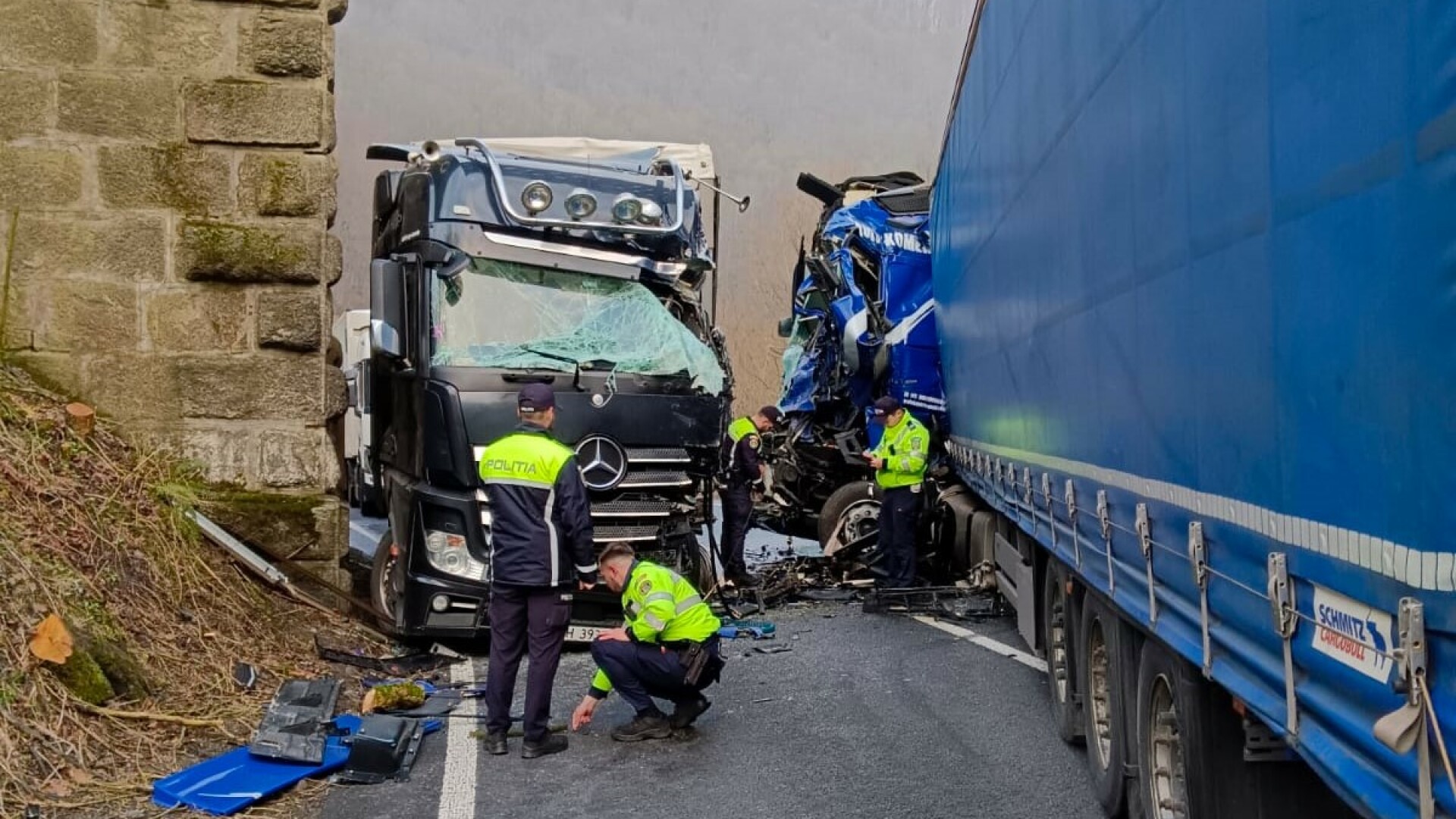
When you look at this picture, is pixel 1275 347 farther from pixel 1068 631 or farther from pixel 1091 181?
pixel 1068 631

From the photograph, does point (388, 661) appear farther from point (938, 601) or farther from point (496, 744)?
point (938, 601)

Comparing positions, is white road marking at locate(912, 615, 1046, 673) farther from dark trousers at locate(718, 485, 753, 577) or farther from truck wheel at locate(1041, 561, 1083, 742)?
Result: dark trousers at locate(718, 485, 753, 577)

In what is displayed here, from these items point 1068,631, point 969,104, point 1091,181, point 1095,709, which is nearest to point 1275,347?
point 1091,181

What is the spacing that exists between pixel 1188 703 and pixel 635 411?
569 cm

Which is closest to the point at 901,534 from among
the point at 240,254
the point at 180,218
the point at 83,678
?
the point at 240,254

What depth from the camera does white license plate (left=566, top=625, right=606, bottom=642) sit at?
949 centimetres

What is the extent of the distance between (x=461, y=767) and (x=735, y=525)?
6.51m

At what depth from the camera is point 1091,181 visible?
17.5ft

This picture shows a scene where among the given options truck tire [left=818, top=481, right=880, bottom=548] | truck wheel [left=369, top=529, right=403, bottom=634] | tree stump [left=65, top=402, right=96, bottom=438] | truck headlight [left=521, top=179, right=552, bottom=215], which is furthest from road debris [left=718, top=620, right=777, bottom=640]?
tree stump [left=65, top=402, right=96, bottom=438]

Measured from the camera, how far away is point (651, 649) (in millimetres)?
7340

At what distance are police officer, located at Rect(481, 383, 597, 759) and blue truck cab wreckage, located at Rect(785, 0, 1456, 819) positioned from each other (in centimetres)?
233

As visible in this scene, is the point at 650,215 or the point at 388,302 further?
the point at 650,215

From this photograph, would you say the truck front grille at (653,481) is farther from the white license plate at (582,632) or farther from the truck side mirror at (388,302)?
the truck side mirror at (388,302)

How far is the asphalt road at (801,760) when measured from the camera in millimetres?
6184
